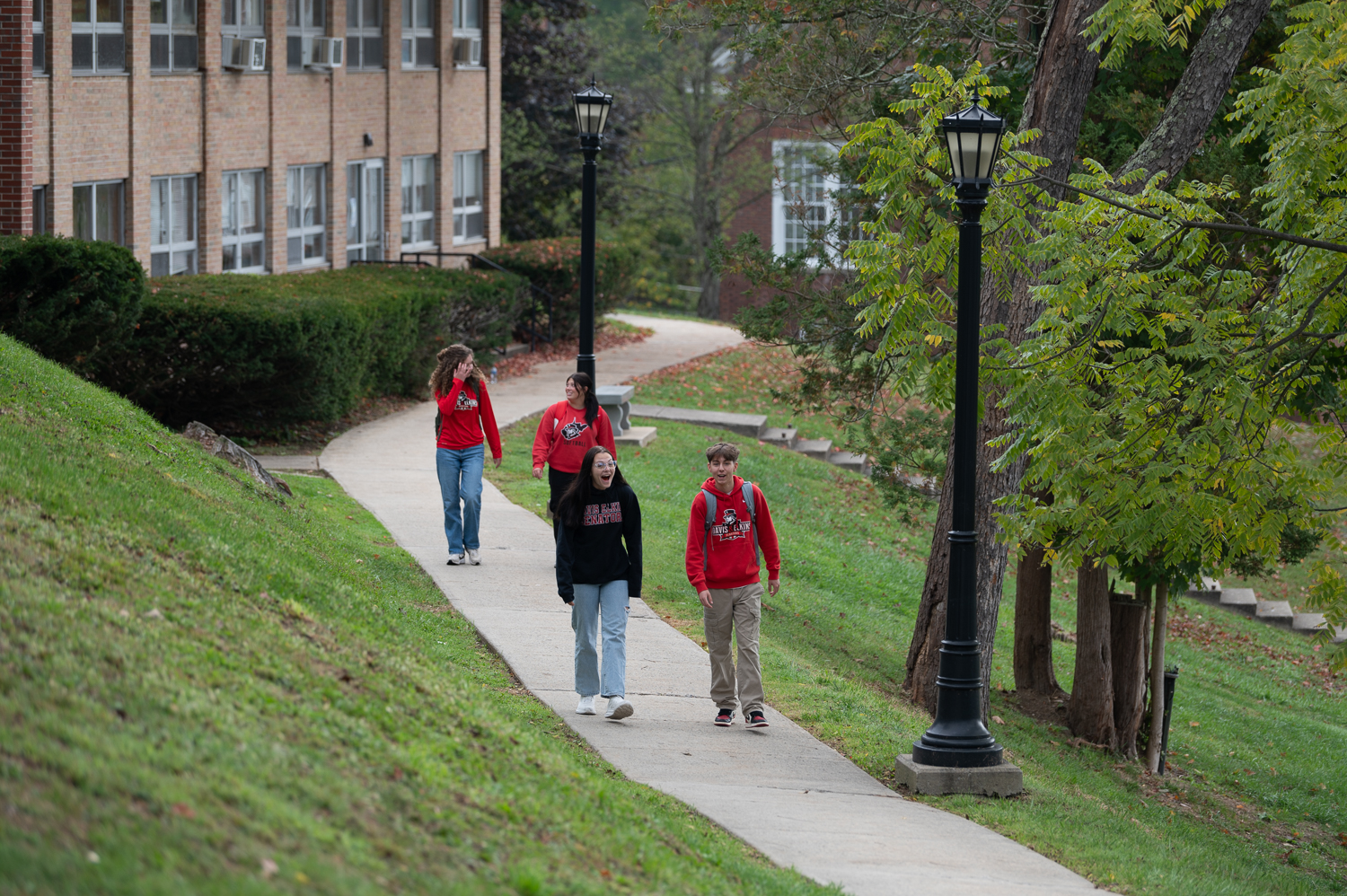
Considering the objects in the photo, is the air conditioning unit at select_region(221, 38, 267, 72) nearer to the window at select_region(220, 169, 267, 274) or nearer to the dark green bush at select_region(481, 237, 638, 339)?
the window at select_region(220, 169, 267, 274)

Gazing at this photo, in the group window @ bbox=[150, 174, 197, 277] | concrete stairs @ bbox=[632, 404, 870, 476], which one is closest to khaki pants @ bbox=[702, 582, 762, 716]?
concrete stairs @ bbox=[632, 404, 870, 476]

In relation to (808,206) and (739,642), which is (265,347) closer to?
(808,206)

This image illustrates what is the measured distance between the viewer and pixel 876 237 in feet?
33.0

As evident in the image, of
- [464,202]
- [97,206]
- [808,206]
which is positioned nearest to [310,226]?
[97,206]

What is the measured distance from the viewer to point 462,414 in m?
12.1

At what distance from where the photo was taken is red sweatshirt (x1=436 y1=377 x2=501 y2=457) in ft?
39.6

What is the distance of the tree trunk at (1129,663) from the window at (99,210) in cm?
1421

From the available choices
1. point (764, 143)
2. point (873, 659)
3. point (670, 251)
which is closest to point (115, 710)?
point (873, 659)

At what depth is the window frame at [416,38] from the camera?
93.8 feet

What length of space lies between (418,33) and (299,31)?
4.64m

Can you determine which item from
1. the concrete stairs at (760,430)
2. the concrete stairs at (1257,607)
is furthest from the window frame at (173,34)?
the concrete stairs at (1257,607)

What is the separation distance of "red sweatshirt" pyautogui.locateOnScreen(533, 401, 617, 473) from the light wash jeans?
8.78 ft

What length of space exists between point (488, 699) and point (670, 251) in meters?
43.4

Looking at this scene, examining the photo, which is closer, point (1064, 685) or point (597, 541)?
point (597, 541)
